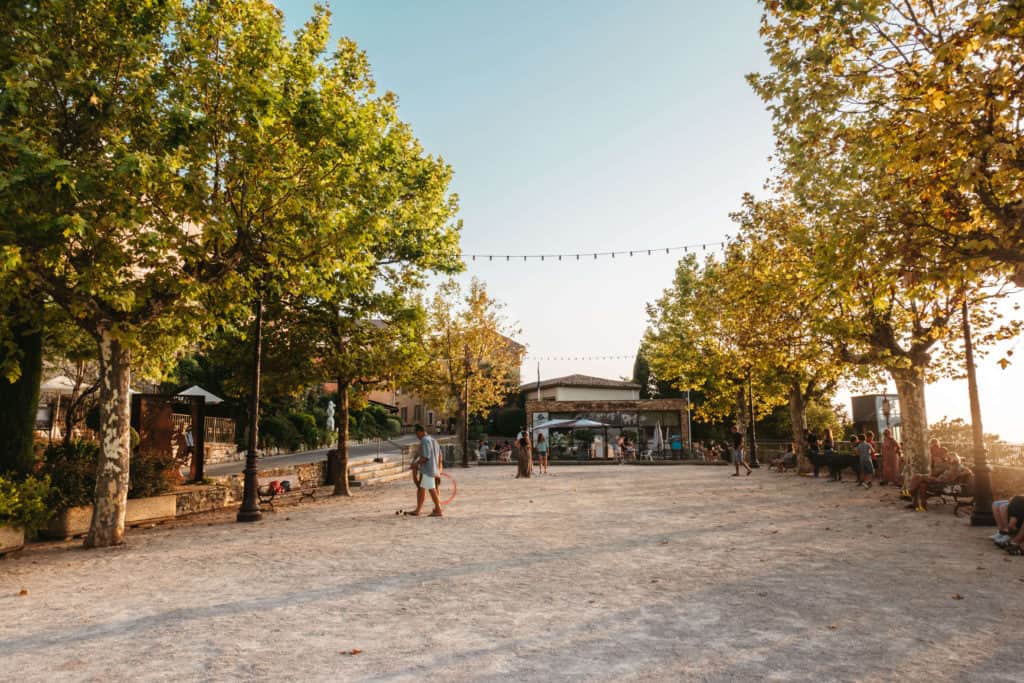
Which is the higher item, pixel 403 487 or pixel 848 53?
pixel 848 53

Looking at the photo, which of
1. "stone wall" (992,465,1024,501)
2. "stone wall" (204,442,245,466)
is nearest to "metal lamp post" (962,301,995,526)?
"stone wall" (992,465,1024,501)

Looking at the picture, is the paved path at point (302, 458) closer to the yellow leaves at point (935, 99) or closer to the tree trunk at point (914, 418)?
the tree trunk at point (914, 418)

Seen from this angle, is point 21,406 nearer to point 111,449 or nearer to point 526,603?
point 111,449

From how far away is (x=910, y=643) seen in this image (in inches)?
210

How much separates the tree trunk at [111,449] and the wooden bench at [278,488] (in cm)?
419

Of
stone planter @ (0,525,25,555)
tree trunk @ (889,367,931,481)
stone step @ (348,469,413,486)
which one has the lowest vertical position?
stone step @ (348,469,413,486)

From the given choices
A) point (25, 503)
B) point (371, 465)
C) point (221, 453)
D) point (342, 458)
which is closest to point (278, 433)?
point (221, 453)

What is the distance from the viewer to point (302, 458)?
33.9m

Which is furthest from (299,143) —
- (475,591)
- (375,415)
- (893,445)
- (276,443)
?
(375,415)

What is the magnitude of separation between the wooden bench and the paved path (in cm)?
332

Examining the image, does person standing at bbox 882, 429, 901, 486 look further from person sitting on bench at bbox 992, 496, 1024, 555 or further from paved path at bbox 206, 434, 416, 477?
paved path at bbox 206, 434, 416, 477

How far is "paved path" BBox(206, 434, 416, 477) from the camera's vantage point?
27.3 meters

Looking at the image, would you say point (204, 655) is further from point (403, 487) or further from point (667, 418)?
point (667, 418)

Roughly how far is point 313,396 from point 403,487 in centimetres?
2588
